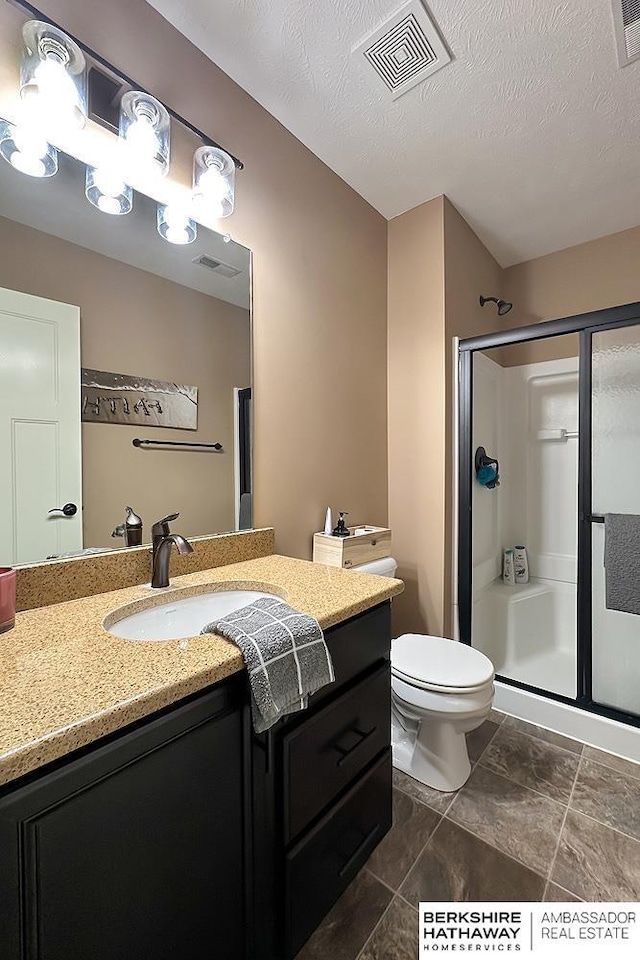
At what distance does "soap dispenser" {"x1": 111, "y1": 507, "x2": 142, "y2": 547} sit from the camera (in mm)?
1179

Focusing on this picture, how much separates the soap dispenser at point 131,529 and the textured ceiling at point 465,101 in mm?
1245

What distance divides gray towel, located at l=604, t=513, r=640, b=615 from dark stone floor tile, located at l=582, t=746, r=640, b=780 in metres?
0.61

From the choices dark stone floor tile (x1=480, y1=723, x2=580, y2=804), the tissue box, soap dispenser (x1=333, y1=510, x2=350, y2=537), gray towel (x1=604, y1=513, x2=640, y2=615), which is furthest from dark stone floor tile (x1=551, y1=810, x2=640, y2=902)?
soap dispenser (x1=333, y1=510, x2=350, y2=537)

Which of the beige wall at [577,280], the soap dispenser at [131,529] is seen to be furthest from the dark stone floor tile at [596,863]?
the beige wall at [577,280]

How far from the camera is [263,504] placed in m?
1.60

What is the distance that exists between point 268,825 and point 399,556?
4.97 feet

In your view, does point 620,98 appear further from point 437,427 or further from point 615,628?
point 615,628

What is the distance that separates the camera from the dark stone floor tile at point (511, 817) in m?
1.29

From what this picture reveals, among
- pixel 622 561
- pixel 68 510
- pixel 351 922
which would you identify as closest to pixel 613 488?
pixel 622 561

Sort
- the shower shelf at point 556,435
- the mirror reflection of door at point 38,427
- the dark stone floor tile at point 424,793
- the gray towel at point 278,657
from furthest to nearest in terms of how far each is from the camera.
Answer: the shower shelf at point 556,435, the dark stone floor tile at point 424,793, the mirror reflection of door at point 38,427, the gray towel at point 278,657

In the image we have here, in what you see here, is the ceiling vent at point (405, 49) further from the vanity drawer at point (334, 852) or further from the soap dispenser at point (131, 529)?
the vanity drawer at point (334, 852)

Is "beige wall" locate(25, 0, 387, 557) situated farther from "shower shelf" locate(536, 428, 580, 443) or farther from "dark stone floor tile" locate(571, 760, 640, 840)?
"dark stone floor tile" locate(571, 760, 640, 840)

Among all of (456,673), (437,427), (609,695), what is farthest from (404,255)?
(609,695)

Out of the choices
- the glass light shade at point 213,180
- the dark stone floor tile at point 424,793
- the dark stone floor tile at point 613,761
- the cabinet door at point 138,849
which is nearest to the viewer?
the cabinet door at point 138,849
